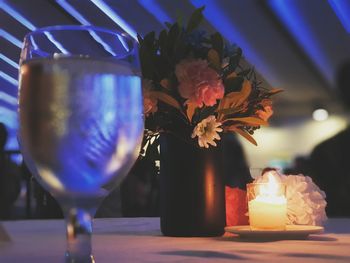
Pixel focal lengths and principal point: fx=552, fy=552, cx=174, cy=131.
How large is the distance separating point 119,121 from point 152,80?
0.36 m

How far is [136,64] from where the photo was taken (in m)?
0.39

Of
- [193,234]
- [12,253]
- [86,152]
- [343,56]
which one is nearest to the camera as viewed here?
[86,152]

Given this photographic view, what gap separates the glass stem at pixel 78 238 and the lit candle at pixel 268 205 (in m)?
0.39

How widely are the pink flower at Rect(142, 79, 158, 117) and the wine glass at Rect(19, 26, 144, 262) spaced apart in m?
0.30

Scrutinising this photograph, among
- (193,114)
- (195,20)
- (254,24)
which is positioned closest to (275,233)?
(193,114)

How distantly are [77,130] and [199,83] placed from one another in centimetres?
33

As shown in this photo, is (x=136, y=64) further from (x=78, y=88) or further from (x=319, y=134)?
(x=319, y=134)

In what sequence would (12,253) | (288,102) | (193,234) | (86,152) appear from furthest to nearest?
(288,102), (193,234), (12,253), (86,152)

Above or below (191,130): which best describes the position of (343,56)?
above

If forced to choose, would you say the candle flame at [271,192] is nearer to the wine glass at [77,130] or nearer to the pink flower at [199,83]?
the pink flower at [199,83]

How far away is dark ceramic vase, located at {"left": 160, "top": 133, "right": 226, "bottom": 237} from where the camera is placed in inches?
26.9

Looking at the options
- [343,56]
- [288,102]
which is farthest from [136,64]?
[288,102]

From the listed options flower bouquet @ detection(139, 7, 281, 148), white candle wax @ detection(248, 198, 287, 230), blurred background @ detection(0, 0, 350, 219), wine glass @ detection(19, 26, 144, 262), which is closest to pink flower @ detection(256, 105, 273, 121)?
flower bouquet @ detection(139, 7, 281, 148)

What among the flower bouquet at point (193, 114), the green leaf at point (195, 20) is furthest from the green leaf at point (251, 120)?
the green leaf at point (195, 20)
